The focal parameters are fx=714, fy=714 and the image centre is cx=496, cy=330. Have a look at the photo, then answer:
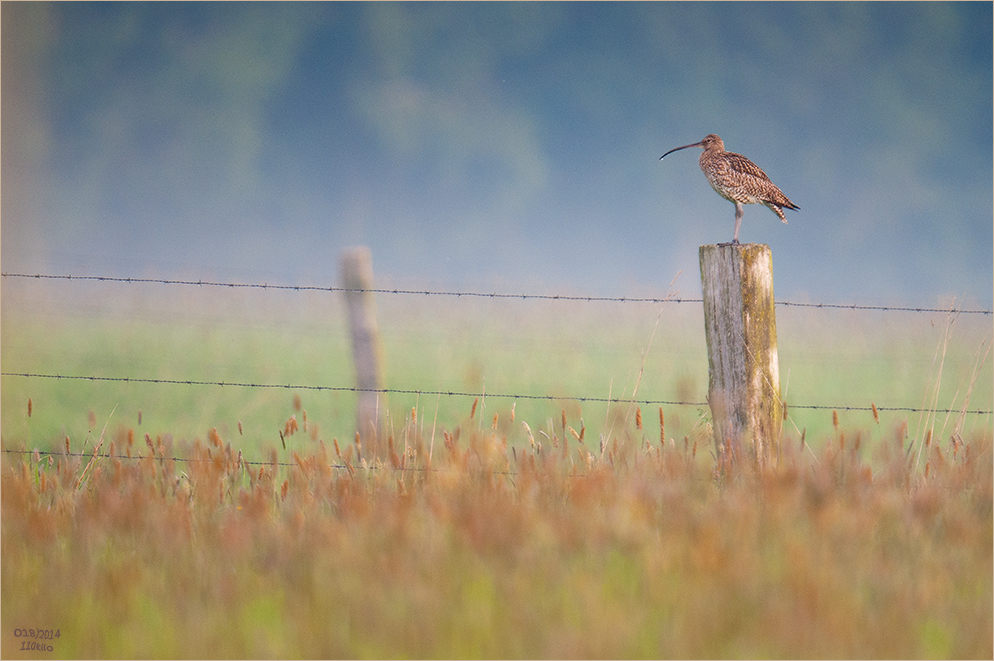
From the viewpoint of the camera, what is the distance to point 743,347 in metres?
3.35

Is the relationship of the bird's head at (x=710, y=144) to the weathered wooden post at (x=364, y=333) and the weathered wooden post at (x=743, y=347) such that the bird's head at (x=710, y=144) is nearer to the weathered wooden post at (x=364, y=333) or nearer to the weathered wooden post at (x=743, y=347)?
the weathered wooden post at (x=743, y=347)

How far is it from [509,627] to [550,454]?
1223 millimetres

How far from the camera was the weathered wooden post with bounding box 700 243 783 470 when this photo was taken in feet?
10.9

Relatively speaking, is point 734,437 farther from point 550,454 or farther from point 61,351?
point 61,351

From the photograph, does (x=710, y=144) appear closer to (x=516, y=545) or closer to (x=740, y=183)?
(x=740, y=183)

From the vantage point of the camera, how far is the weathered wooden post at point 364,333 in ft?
14.6

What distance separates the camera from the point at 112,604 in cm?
247

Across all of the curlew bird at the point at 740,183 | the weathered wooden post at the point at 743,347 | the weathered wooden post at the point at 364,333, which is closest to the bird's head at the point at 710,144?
the curlew bird at the point at 740,183

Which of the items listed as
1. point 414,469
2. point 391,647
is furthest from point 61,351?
point 391,647

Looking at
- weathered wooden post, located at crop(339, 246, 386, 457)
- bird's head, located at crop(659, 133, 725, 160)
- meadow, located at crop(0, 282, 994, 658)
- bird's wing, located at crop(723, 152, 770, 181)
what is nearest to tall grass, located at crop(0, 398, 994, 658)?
meadow, located at crop(0, 282, 994, 658)

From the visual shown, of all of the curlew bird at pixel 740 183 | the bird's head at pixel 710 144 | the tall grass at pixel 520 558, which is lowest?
the tall grass at pixel 520 558

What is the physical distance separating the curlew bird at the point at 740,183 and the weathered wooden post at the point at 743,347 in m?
0.76

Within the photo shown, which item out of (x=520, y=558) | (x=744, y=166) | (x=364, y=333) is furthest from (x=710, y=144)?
(x=520, y=558)

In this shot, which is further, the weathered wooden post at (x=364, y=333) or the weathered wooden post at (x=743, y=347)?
the weathered wooden post at (x=364, y=333)
